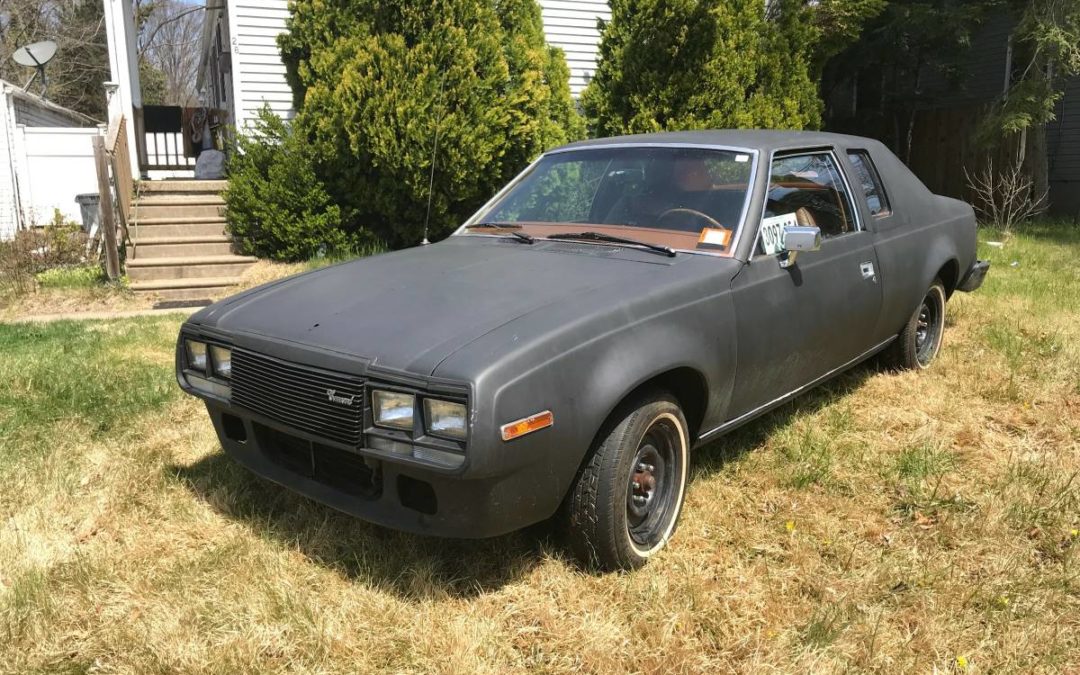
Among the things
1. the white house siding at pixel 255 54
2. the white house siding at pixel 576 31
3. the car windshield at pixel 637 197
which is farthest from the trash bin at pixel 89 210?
the car windshield at pixel 637 197

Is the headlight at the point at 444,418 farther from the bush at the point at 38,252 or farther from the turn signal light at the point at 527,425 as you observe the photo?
the bush at the point at 38,252

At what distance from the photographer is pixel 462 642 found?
2.50m

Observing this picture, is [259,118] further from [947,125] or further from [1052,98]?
[947,125]

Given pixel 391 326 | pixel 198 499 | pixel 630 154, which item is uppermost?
pixel 630 154

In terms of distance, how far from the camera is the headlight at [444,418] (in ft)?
7.73

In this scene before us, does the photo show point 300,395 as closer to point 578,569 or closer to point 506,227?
point 578,569

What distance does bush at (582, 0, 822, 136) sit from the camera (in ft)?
29.9

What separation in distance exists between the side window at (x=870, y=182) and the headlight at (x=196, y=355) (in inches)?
132

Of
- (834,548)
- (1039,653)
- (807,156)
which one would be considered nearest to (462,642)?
(834,548)

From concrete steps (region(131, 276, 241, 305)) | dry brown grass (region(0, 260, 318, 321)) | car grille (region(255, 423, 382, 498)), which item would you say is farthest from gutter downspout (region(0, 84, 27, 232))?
car grille (region(255, 423, 382, 498))

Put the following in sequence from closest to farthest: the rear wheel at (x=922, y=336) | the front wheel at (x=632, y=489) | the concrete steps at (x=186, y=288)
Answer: the front wheel at (x=632, y=489) → the rear wheel at (x=922, y=336) → the concrete steps at (x=186, y=288)

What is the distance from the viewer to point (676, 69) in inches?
367

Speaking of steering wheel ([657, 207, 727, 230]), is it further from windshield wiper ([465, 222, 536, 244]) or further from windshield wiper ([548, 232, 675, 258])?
windshield wiper ([465, 222, 536, 244])

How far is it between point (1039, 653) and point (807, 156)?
244cm
